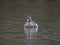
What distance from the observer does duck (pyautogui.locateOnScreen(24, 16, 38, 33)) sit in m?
1.74

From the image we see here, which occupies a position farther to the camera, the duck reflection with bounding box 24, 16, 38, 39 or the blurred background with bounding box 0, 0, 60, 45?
the blurred background with bounding box 0, 0, 60, 45

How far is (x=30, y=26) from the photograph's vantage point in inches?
68.6

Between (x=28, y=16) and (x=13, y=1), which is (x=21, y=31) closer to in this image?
(x=28, y=16)

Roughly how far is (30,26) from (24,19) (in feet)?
0.72

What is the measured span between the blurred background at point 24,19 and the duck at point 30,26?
60 millimetres

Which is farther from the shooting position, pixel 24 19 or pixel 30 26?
pixel 24 19

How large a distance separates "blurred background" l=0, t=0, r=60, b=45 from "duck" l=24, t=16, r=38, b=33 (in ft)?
0.20

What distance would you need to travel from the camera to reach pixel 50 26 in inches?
74.3

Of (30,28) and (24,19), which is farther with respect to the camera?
(24,19)

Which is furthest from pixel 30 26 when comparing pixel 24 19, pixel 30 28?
pixel 24 19

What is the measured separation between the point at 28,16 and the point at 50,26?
1.04ft

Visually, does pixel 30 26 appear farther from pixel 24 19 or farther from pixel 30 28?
→ pixel 24 19

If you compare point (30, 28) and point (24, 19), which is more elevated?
point (24, 19)

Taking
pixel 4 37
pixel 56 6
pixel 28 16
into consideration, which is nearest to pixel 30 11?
pixel 28 16
